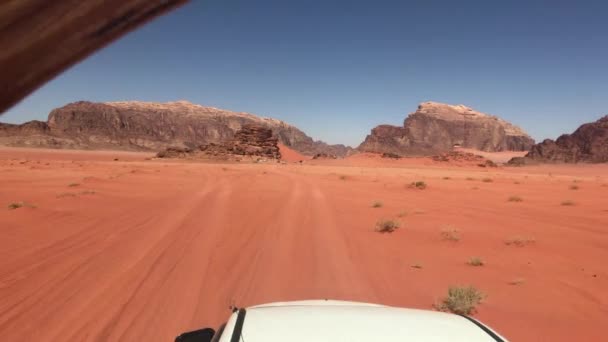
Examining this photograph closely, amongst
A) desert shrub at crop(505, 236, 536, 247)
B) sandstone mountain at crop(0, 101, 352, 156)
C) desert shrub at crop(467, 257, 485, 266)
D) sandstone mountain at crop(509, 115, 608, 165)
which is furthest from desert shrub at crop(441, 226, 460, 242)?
sandstone mountain at crop(0, 101, 352, 156)

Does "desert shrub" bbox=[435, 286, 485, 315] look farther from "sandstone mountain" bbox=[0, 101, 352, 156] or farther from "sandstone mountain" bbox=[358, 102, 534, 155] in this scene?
"sandstone mountain" bbox=[0, 101, 352, 156]

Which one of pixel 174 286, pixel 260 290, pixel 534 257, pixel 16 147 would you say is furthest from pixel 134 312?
pixel 16 147

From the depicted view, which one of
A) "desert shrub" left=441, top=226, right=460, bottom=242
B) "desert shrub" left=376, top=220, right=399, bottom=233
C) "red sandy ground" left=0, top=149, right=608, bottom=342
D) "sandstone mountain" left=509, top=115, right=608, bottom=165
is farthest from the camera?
"sandstone mountain" left=509, top=115, right=608, bottom=165

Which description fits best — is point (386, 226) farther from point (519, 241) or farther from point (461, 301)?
point (461, 301)

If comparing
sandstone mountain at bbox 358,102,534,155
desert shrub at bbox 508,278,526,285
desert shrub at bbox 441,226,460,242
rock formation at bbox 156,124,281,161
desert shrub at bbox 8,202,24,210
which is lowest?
desert shrub at bbox 508,278,526,285

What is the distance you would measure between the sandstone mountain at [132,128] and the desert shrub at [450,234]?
99861 millimetres

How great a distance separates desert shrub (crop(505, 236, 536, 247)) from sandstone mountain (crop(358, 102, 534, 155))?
90477mm

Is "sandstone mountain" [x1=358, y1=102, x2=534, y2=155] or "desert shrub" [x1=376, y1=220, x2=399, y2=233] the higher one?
"sandstone mountain" [x1=358, y1=102, x2=534, y2=155]

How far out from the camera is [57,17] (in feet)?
4.61

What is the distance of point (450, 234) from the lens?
356 inches

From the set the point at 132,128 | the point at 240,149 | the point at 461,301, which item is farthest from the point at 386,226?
the point at 132,128

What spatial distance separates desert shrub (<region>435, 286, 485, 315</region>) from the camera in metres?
4.94

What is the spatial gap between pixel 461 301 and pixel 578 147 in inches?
3202

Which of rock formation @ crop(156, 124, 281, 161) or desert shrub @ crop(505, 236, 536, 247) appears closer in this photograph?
desert shrub @ crop(505, 236, 536, 247)
